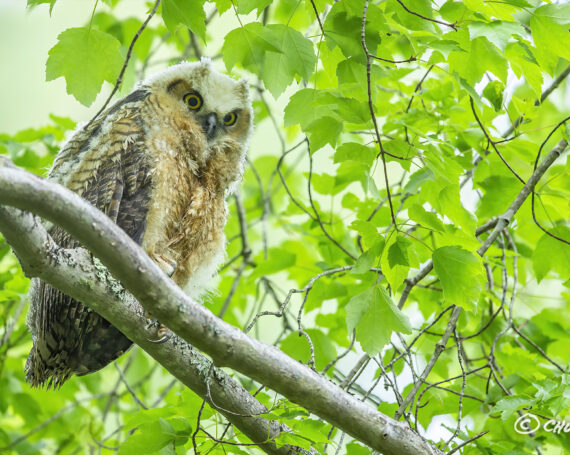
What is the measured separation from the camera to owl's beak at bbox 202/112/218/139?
243 cm

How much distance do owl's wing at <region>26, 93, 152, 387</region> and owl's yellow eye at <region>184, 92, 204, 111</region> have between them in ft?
0.88

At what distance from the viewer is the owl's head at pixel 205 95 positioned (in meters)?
2.43

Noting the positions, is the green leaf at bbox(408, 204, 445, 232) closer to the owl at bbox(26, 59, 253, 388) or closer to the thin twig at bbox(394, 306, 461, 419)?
the thin twig at bbox(394, 306, 461, 419)

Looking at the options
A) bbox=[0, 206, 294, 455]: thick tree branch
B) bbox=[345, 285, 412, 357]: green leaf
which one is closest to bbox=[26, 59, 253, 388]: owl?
bbox=[0, 206, 294, 455]: thick tree branch

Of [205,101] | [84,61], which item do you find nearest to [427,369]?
[84,61]

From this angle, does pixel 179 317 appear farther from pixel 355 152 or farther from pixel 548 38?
pixel 548 38

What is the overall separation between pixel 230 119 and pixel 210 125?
6.4 inches

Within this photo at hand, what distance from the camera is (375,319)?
1.64 meters

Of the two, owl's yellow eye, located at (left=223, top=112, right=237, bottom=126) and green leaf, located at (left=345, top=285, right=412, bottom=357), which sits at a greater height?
owl's yellow eye, located at (left=223, top=112, right=237, bottom=126)

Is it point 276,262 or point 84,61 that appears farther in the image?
point 276,262

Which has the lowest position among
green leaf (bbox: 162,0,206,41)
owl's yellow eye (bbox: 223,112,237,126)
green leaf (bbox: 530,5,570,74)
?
green leaf (bbox: 162,0,206,41)

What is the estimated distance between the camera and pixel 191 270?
236 cm

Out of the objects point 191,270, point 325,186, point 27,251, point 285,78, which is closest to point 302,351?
point 191,270

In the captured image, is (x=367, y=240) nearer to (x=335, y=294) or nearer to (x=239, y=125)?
(x=335, y=294)
